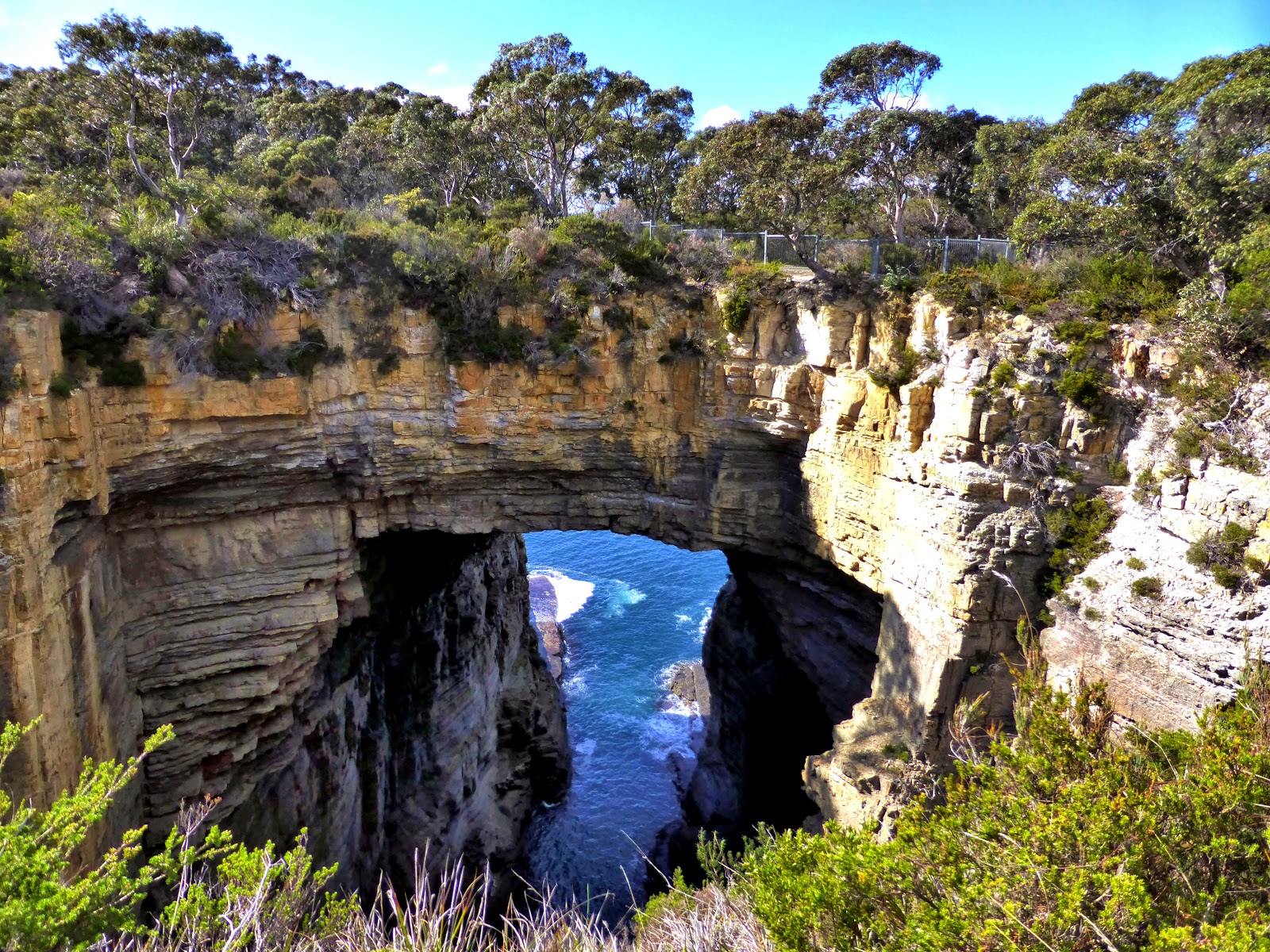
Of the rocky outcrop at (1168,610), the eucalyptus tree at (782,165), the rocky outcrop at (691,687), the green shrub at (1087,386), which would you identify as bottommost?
the rocky outcrop at (691,687)

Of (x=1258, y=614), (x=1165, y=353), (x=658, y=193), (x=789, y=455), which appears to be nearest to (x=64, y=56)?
(x=658, y=193)

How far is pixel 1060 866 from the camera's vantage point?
7.09 metres

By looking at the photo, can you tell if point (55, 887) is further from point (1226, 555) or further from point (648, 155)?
point (648, 155)

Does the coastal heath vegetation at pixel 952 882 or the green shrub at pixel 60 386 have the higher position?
the green shrub at pixel 60 386

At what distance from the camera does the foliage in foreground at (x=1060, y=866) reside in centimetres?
645

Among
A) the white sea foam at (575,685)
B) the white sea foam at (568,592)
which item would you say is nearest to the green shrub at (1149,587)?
the white sea foam at (575,685)

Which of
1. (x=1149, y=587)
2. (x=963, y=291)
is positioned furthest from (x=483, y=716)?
(x=1149, y=587)

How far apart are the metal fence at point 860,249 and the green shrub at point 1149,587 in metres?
7.50

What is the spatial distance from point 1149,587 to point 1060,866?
647 cm

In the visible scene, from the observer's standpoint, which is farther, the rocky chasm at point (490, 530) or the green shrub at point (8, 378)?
the rocky chasm at point (490, 530)

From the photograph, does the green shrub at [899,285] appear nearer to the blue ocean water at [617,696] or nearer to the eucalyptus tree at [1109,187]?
the eucalyptus tree at [1109,187]

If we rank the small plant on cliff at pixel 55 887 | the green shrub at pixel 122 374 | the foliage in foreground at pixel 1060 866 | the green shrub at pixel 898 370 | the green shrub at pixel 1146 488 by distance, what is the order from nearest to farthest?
the small plant on cliff at pixel 55 887, the foliage in foreground at pixel 1060 866, the green shrub at pixel 1146 488, the green shrub at pixel 122 374, the green shrub at pixel 898 370

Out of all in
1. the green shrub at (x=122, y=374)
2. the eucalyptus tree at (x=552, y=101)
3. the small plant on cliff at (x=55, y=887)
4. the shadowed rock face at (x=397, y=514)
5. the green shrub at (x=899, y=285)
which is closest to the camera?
the small plant on cliff at (x=55, y=887)

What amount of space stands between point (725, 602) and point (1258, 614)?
17.6m
